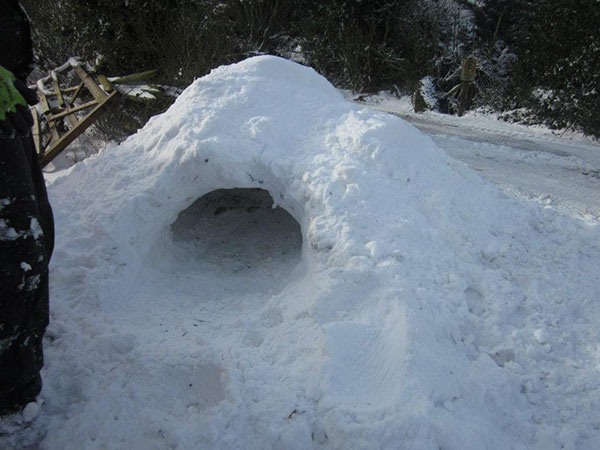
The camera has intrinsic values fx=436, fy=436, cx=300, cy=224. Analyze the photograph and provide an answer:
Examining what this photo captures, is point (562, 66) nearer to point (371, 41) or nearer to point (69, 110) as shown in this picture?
point (371, 41)

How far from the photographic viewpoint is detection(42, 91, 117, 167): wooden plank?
5.91 meters

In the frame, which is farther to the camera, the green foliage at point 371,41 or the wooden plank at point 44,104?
the green foliage at point 371,41

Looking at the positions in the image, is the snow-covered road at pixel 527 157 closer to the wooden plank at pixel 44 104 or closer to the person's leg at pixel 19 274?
the person's leg at pixel 19 274

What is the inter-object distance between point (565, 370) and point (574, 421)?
0.36 meters

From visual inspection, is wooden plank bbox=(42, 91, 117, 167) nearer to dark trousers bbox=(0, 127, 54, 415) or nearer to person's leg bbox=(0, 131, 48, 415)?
dark trousers bbox=(0, 127, 54, 415)

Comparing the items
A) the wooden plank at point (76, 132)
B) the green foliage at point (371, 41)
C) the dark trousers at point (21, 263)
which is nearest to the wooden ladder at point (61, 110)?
the wooden plank at point (76, 132)

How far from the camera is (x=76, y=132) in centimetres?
593

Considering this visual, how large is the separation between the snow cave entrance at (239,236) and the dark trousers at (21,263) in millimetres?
1855

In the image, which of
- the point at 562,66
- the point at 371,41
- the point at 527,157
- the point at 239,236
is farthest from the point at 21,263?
the point at 371,41

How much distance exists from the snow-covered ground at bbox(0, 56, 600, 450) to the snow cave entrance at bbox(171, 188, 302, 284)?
0.10 feet

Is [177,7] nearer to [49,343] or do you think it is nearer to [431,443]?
[49,343]

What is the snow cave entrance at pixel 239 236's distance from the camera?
13.4 feet

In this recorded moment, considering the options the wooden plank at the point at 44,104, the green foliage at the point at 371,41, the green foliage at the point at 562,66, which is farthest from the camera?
the green foliage at the point at 371,41

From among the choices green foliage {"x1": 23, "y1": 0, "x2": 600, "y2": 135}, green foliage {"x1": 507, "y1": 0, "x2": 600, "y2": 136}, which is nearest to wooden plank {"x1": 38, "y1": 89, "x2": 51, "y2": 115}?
green foliage {"x1": 23, "y1": 0, "x2": 600, "y2": 135}
